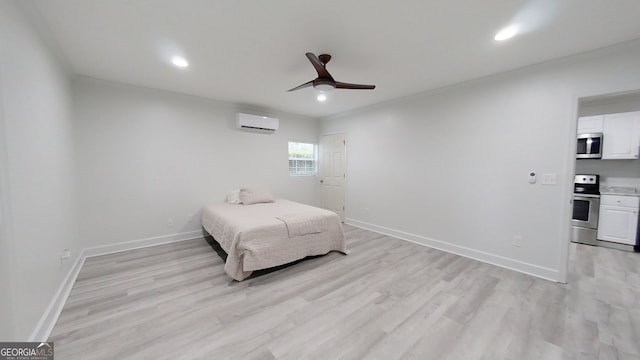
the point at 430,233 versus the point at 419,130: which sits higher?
the point at 419,130

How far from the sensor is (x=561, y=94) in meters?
2.48

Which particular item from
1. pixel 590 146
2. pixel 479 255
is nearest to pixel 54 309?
pixel 479 255

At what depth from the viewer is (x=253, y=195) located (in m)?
4.14

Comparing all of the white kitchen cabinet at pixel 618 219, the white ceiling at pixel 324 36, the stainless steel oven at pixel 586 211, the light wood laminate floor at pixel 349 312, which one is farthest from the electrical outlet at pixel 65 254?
the white kitchen cabinet at pixel 618 219

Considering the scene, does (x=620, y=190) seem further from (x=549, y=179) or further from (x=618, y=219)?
(x=549, y=179)

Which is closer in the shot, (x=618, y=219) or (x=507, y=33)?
(x=507, y=33)

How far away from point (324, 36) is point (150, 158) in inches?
128

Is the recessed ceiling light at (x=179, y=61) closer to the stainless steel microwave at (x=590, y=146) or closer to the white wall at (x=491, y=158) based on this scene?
the white wall at (x=491, y=158)

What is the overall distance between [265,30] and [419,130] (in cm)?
280

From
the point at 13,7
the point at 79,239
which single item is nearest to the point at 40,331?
the point at 79,239

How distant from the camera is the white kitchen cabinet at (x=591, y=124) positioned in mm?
3809

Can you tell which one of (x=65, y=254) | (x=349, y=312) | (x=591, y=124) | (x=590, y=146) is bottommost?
(x=349, y=312)

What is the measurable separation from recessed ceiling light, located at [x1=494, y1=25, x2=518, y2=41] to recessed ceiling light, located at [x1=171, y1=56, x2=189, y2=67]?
3.20 m

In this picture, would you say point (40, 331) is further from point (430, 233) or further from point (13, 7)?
point (430, 233)
